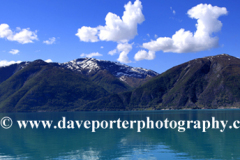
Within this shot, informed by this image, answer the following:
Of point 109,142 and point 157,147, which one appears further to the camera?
point 109,142

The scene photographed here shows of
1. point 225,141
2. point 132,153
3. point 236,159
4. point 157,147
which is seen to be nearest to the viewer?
point 236,159

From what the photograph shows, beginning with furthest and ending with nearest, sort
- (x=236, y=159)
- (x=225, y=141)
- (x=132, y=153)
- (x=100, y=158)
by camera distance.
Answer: (x=225, y=141), (x=132, y=153), (x=100, y=158), (x=236, y=159)

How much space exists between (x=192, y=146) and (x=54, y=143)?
38.3m

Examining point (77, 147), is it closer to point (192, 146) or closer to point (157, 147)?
point (157, 147)

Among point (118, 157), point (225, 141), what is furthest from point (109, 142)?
point (225, 141)

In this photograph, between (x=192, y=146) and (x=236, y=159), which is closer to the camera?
(x=236, y=159)

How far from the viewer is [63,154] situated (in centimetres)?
6059

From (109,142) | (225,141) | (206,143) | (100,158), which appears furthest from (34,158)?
(225,141)

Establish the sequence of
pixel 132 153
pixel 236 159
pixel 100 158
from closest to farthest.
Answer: pixel 236 159 < pixel 100 158 < pixel 132 153

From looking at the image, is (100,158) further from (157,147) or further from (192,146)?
(192,146)

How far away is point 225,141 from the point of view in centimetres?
7381

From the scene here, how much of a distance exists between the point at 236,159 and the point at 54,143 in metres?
48.8

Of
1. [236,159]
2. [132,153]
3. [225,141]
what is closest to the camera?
[236,159]

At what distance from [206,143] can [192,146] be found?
19.7 feet
